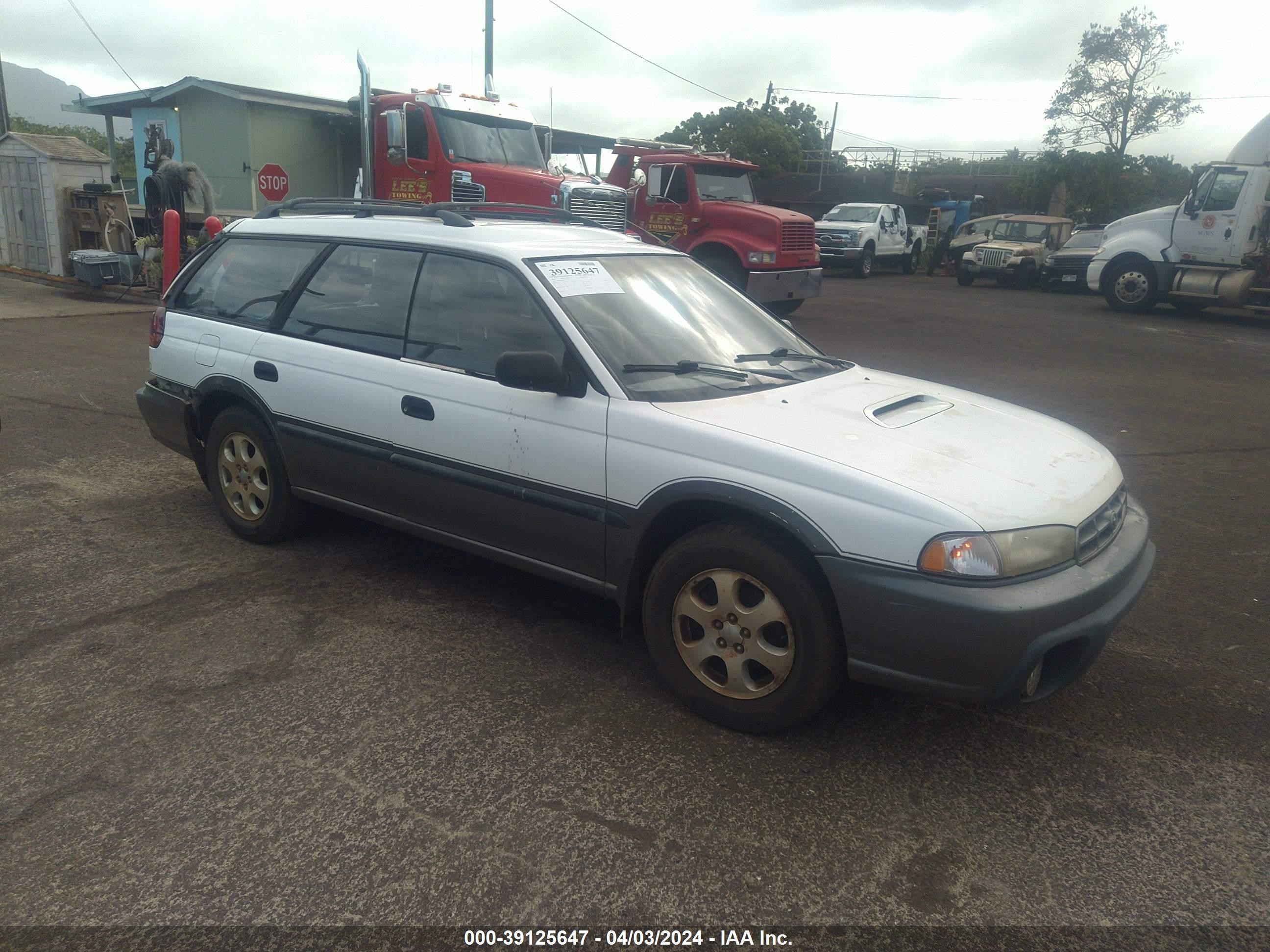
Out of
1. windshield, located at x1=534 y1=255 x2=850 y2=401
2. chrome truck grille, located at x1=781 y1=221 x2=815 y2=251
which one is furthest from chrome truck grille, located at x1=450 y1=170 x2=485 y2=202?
windshield, located at x1=534 y1=255 x2=850 y2=401

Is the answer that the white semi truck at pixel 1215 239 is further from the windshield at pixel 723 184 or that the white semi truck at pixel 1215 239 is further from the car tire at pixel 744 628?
the car tire at pixel 744 628

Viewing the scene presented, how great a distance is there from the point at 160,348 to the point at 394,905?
12.1 feet

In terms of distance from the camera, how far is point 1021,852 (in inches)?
105

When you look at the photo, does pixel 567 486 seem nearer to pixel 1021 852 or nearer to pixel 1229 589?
pixel 1021 852

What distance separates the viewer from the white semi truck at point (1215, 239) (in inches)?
643

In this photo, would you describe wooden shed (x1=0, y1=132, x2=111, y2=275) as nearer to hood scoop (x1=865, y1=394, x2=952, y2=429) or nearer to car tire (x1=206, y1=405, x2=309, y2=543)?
car tire (x1=206, y1=405, x2=309, y2=543)

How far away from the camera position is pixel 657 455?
10.6 ft

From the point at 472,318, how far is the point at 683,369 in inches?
35.9

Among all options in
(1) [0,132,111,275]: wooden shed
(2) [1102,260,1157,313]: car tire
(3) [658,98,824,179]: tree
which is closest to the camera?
(1) [0,132,111,275]: wooden shed

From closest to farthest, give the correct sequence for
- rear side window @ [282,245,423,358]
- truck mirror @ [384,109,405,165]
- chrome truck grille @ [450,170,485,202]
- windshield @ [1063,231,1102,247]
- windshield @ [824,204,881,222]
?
rear side window @ [282,245,423,358], truck mirror @ [384,109,405,165], chrome truck grille @ [450,170,485,202], windshield @ [1063,231,1102,247], windshield @ [824,204,881,222]

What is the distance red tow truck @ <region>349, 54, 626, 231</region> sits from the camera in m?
11.6

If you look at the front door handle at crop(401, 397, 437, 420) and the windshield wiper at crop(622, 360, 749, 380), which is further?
the front door handle at crop(401, 397, 437, 420)

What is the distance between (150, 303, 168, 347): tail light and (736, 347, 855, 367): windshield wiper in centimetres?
316

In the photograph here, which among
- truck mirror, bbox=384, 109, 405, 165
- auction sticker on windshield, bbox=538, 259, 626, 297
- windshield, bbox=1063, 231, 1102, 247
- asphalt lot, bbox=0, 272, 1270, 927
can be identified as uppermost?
truck mirror, bbox=384, 109, 405, 165
